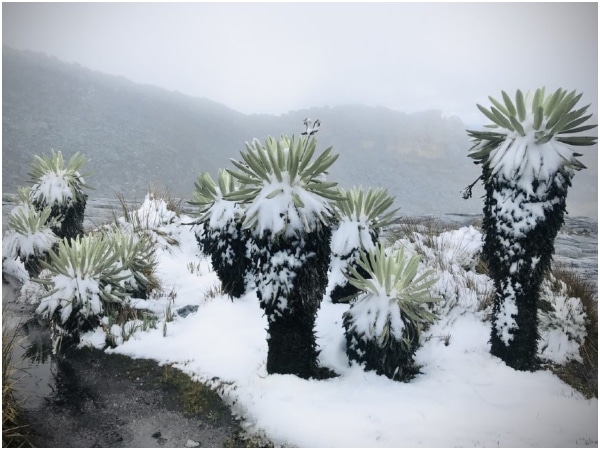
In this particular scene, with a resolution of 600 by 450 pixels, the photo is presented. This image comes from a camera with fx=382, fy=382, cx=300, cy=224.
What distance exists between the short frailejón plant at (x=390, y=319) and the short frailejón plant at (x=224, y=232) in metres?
2.13

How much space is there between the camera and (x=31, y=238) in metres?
6.72

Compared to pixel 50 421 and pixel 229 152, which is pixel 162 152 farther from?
pixel 50 421

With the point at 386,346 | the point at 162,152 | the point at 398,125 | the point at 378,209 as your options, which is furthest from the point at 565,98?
the point at 398,125

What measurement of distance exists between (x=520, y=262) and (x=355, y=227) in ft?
6.80

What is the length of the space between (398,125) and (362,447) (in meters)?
56.1

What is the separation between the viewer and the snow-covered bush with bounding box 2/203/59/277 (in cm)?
671

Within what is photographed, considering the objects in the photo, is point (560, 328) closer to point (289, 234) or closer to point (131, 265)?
point (289, 234)

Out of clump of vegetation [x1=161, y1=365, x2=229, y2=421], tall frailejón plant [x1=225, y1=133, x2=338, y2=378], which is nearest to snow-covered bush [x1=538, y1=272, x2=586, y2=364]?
tall frailejón plant [x1=225, y1=133, x2=338, y2=378]

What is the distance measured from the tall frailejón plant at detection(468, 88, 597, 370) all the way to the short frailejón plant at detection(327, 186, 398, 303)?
146cm

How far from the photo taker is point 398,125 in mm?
55094

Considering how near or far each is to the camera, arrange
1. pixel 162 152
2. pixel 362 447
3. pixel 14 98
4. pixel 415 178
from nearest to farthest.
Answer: pixel 362 447 → pixel 14 98 → pixel 162 152 → pixel 415 178

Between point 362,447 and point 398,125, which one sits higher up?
point 398,125

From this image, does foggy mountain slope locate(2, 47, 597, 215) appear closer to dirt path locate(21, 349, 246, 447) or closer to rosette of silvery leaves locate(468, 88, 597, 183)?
dirt path locate(21, 349, 246, 447)

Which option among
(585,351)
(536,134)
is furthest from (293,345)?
(585,351)
